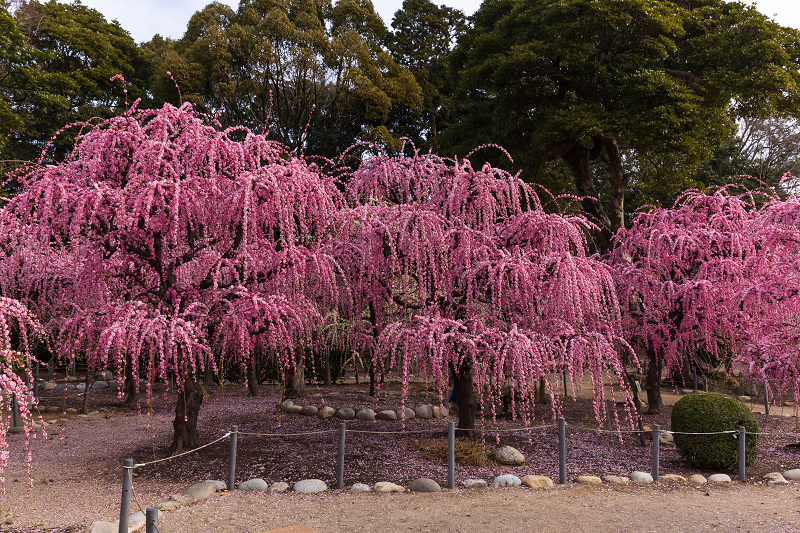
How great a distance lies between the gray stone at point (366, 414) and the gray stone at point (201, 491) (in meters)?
4.90

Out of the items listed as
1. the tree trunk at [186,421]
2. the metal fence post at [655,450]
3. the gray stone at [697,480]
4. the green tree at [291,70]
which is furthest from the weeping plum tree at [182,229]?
the green tree at [291,70]

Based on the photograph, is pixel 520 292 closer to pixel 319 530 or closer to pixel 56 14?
pixel 319 530

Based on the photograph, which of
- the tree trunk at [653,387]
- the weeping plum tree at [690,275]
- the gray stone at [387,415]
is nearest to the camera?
the weeping plum tree at [690,275]

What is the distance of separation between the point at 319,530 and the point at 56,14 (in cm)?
3033

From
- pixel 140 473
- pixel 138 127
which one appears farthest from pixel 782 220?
pixel 140 473

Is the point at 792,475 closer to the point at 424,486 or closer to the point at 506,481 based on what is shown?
the point at 506,481

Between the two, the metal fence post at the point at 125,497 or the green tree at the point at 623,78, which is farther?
the green tree at the point at 623,78

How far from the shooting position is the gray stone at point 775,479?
23.6 feet

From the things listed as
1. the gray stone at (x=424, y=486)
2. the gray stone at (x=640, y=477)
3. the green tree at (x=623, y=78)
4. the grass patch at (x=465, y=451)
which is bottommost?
the gray stone at (x=640, y=477)

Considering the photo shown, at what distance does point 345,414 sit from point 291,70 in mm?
14560

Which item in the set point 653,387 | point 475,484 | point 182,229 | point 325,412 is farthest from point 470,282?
point 653,387

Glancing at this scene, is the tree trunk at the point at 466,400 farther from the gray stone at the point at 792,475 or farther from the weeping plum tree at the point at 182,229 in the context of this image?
the gray stone at the point at 792,475

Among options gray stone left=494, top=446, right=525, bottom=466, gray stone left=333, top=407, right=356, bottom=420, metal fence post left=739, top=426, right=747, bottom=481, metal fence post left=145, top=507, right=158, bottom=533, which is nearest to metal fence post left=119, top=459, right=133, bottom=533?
metal fence post left=145, top=507, right=158, bottom=533

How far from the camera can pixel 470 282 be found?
712 centimetres
